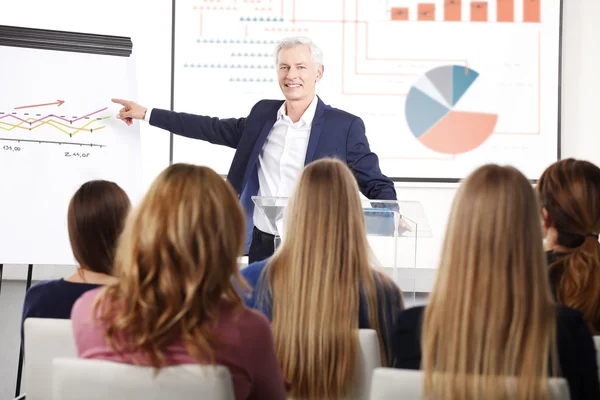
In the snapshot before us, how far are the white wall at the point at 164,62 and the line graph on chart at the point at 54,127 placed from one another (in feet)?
4.14

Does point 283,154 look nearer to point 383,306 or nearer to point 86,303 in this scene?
point 383,306

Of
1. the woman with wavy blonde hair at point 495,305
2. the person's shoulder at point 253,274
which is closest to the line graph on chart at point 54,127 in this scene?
the person's shoulder at point 253,274

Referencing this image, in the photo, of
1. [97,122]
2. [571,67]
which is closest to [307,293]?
[97,122]

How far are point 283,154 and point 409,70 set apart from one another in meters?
1.63

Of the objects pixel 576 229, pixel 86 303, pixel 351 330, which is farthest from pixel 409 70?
pixel 86 303

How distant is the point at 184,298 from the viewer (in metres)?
1.32

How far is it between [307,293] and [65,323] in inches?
21.5

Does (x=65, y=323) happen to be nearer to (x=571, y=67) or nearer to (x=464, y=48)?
(x=464, y=48)

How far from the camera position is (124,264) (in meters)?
1.35

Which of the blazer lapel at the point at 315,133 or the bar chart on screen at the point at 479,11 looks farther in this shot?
the bar chart on screen at the point at 479,11

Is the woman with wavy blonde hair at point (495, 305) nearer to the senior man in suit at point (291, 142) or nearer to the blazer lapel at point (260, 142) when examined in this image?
the senior man in suit at point (291, 142)

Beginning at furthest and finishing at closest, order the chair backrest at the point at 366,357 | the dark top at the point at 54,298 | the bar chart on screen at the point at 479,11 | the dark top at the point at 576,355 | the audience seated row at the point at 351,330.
Answer: the bar chart on screen at the point at 479,11 < the dark top at the point at 54,298 < the chair backrest at the point at 366,357 < the dark top at the point at 576,355 < the audience seated row at the point at 351,330

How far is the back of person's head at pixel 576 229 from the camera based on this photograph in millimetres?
1837

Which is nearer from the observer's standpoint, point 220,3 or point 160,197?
point 160,197
